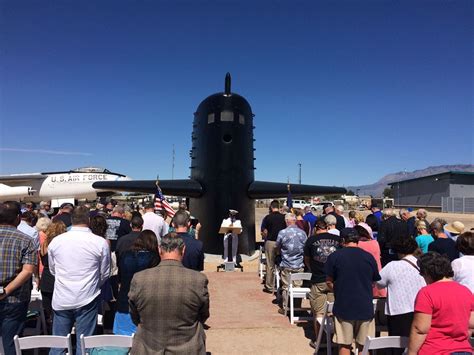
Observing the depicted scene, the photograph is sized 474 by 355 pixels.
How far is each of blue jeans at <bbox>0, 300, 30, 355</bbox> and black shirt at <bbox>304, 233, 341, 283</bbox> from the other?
3.95 m

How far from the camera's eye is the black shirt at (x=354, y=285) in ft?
14.1

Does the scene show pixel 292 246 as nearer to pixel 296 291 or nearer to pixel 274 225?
pixel 296 291

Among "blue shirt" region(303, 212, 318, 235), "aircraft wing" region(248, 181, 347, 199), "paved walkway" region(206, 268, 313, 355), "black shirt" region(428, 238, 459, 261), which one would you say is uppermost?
"aircraft wing" region(248, 181, 347, 199)

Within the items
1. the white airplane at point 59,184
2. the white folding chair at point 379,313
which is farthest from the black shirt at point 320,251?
the white airplane at point 59,184

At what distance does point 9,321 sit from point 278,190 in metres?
9.88

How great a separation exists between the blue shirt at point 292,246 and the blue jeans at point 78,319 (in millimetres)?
3990

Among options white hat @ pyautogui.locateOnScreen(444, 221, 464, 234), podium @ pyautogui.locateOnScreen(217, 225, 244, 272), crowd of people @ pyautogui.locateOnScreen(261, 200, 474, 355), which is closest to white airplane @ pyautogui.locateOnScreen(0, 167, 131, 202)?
podium @ pyautogui.locateOnScreen(217, 225, 244, 272)

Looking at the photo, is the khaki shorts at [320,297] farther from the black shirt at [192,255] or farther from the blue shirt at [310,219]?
the blue shirt at [310,219]

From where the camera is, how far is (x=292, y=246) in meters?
7.24

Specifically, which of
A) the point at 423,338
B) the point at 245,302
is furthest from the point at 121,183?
the point at 423,338

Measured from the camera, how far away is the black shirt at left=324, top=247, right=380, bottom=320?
430 cm

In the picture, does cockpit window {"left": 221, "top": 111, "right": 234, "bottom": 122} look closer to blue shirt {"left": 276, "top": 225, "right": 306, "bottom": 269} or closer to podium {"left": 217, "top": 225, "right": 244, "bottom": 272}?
podium {"left": 217, "top": 225, "right": 244, "bottom": 272}

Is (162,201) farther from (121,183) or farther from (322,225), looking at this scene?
(322,225)

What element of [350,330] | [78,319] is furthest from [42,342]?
[350,330]
